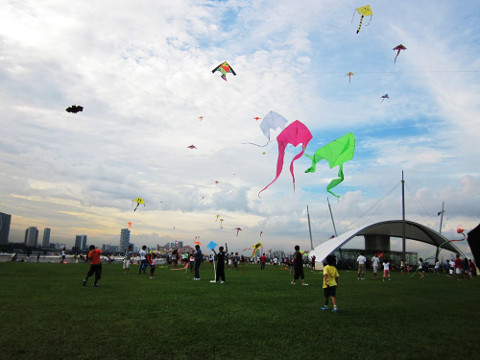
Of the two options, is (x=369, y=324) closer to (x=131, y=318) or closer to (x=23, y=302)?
(x=131, y=318)

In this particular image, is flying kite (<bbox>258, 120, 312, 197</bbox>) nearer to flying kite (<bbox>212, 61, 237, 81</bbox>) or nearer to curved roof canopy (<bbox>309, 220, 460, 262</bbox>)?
flying kite (<bbox>212, 61, 237, 81</bbox>)

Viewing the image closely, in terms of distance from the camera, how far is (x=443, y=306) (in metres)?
10.1

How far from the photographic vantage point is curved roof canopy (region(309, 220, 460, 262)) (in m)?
41.4

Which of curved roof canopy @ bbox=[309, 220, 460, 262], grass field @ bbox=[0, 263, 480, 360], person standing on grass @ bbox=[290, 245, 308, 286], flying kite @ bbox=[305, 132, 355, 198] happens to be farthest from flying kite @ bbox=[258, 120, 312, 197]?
curved roof canopy @ bbox=[309, 220, 460, 262]

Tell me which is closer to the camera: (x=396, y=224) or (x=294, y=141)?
(x=294, y=141)

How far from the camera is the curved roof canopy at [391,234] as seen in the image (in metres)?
41.4

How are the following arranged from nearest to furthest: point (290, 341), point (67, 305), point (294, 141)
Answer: point (290, 341) → point (67, 305) → point (294, 141)

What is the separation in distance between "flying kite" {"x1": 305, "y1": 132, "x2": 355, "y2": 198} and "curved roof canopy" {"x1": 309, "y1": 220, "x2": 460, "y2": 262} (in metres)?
26.6

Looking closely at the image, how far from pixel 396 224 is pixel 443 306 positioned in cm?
3740

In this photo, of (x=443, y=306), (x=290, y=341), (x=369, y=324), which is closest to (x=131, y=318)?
(x=290, y=341)

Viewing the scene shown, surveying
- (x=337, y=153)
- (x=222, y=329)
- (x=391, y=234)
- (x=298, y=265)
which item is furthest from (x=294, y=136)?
(x=391, y=234)

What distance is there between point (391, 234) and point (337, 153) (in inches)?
1524

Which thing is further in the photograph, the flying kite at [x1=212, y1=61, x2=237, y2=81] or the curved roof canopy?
the curved roof canopy

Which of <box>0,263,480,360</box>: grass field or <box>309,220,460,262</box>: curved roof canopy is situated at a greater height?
<box>309,220,460,262</box>: curved roof canopy
